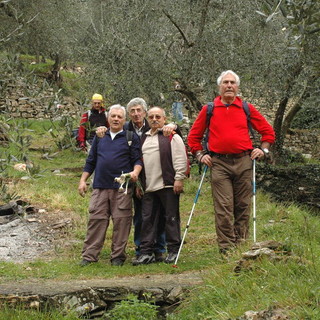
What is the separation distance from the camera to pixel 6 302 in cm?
653

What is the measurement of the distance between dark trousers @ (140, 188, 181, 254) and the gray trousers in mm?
234

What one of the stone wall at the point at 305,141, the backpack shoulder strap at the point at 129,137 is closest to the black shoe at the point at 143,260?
the backpack shoulder strap at the point at 129,137

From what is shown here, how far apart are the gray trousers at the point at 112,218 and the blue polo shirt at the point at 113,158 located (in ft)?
0.46

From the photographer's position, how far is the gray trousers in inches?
313

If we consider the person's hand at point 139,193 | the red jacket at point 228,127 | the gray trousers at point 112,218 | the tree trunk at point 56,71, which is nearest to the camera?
the red jacket at point 228,127

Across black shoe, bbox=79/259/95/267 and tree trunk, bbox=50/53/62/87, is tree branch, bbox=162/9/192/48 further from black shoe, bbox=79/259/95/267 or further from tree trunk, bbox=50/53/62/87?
tree trunk, bbox=50/53/62/87

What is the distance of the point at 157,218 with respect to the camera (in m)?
8.21

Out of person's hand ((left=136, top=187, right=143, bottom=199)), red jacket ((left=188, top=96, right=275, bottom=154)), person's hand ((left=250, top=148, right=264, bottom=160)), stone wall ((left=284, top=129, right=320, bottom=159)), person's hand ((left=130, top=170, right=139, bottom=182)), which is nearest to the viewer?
red jacket ((left=188, top=96, right=275, bottom=154))

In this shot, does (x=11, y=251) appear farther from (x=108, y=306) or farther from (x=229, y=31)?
(x=229, y=31)

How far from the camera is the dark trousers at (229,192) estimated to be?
7516 mm

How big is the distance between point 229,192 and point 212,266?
0.93 meters

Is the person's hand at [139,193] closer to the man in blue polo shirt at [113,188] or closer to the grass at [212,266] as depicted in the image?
the man in blue polo shirt at [113,188]

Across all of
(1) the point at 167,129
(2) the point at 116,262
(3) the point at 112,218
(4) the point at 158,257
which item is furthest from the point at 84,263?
(1) the point at 167,129

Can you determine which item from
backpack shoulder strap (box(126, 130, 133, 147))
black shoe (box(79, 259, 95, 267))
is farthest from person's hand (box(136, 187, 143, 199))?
black shoe (box(79, 259, 95, 267))
